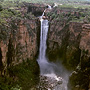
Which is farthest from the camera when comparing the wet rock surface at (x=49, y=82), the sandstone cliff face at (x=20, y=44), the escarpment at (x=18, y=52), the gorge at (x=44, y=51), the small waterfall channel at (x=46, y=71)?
the small waterfall channel at (x=46, y=71)

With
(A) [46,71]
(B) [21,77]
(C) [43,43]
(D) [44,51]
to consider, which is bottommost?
(A) [46,71]

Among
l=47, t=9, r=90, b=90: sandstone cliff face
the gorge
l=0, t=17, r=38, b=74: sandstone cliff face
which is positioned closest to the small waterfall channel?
the gorge

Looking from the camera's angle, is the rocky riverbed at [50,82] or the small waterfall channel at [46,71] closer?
the rocky riverbed at [50,82]

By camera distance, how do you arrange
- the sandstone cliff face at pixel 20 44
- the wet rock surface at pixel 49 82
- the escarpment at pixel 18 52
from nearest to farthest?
the escarpment at pixel 18 52, the sandstone cliff face at pixel 20 44, the wet rock surface at pixel 49 82

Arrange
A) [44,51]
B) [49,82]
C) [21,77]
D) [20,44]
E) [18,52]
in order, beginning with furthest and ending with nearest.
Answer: [44,51], [49,82], [20,44], [18,52], [21,77]

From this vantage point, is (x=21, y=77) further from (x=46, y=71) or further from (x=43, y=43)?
(x=43, y=43)

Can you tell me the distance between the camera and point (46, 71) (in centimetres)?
2164

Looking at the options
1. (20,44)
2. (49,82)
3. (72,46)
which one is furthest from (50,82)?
(72,46)

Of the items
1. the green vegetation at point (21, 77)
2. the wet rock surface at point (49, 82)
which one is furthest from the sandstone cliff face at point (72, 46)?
the green vegetation at point (21, 77)

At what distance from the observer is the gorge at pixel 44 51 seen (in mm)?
16167

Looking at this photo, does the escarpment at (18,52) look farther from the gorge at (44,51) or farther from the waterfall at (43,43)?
the waterfall at (43,43)

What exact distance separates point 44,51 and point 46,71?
13.4ft

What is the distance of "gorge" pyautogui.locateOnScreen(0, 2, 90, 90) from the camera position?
53.0ft

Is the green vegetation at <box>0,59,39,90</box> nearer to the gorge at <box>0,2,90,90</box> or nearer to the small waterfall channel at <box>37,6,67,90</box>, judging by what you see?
the gorge at <box>0,2,90,90</box>
